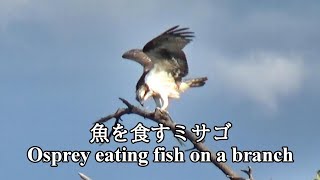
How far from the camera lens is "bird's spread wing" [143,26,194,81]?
9602mm

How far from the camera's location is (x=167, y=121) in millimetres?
8477

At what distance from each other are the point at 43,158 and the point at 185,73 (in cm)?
224

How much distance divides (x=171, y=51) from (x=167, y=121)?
1629mm

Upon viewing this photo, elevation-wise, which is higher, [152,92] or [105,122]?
[152,92]

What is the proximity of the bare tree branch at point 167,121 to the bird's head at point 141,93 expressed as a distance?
67 centimetres

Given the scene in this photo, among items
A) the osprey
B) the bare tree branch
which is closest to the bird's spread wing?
the osprey

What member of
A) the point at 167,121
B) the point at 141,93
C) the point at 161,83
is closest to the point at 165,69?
the point at 161,83

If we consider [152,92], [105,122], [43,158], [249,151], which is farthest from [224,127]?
[43,158]

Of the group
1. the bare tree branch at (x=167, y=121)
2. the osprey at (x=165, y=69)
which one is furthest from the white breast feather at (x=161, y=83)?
the bare tree branch at (x=167, y=121)

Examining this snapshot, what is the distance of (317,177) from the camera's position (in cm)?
643

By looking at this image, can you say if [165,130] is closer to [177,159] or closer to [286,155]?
[177,159]

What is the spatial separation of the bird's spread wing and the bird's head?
49 centimetres

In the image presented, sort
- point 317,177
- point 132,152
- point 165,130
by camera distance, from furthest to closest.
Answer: point 132,152, point 165,130, point 317,177

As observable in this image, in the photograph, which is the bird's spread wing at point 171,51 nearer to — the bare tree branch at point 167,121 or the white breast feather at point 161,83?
the white breast feather at point 161,83
